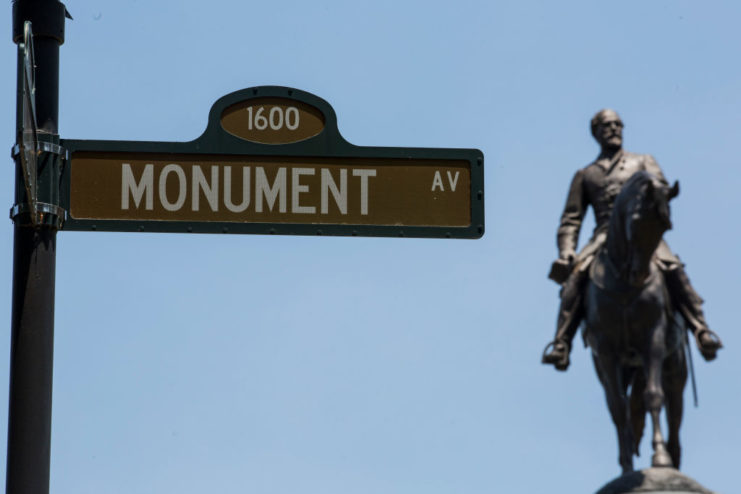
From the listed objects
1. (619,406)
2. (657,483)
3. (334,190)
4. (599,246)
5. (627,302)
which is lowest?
(657,483)

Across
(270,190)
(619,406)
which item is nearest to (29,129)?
(270,190)

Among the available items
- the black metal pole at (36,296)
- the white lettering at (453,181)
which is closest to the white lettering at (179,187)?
the black metal pole at (36,296)

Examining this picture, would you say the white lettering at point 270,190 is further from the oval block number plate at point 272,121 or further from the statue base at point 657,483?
the statue base at point 657,483

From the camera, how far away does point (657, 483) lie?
8828mm

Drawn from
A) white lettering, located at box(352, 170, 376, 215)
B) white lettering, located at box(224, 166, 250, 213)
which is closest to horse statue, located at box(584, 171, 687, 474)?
white lettering, located at box(352, 170, 376, 215)

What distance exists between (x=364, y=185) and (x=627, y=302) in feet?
5.81

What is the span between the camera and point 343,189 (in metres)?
9.86

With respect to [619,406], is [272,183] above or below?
above

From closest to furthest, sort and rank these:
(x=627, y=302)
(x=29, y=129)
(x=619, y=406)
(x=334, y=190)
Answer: (x=29, y=129) < (x=627, y=302) < (x=619, y=406) < (x=334, y=190)

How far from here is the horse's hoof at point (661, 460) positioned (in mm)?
9078

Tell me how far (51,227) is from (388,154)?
2.13m

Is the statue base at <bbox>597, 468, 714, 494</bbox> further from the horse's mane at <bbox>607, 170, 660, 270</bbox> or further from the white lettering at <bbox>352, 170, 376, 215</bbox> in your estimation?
the white lettering at <bbox>352, 170, 376, 215</bbox>

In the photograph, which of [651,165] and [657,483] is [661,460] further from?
[651,165]

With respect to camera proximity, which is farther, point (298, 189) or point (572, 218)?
point (572, 218)
